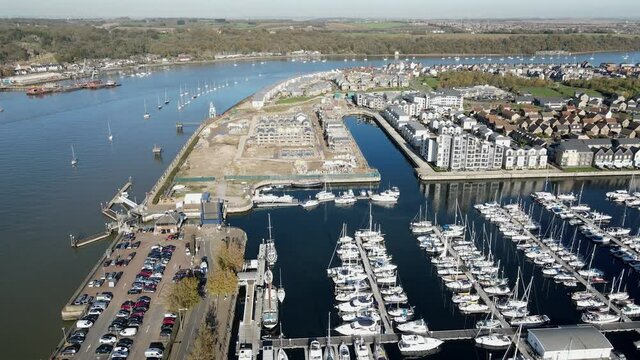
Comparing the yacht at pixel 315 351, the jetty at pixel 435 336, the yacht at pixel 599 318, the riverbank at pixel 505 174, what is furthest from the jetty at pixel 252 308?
the riverbank at pixel 505 174

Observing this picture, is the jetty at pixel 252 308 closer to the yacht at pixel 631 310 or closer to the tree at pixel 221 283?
the tree at pixel 221 283

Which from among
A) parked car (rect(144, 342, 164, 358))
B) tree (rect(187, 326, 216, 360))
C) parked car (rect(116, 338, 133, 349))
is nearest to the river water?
parked car (rect(116, 338, 133, 349))

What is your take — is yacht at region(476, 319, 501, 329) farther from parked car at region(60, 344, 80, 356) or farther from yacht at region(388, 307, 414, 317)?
parked car at region(60, 344, 80, 356)

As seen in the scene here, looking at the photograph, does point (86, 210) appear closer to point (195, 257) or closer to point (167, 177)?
point (167, 177)

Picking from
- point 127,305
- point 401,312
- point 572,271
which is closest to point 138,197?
point 127,305

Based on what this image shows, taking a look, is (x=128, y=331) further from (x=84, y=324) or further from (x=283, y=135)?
(x=283, y=135)

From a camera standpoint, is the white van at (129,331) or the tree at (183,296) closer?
the white van at (129,331)
